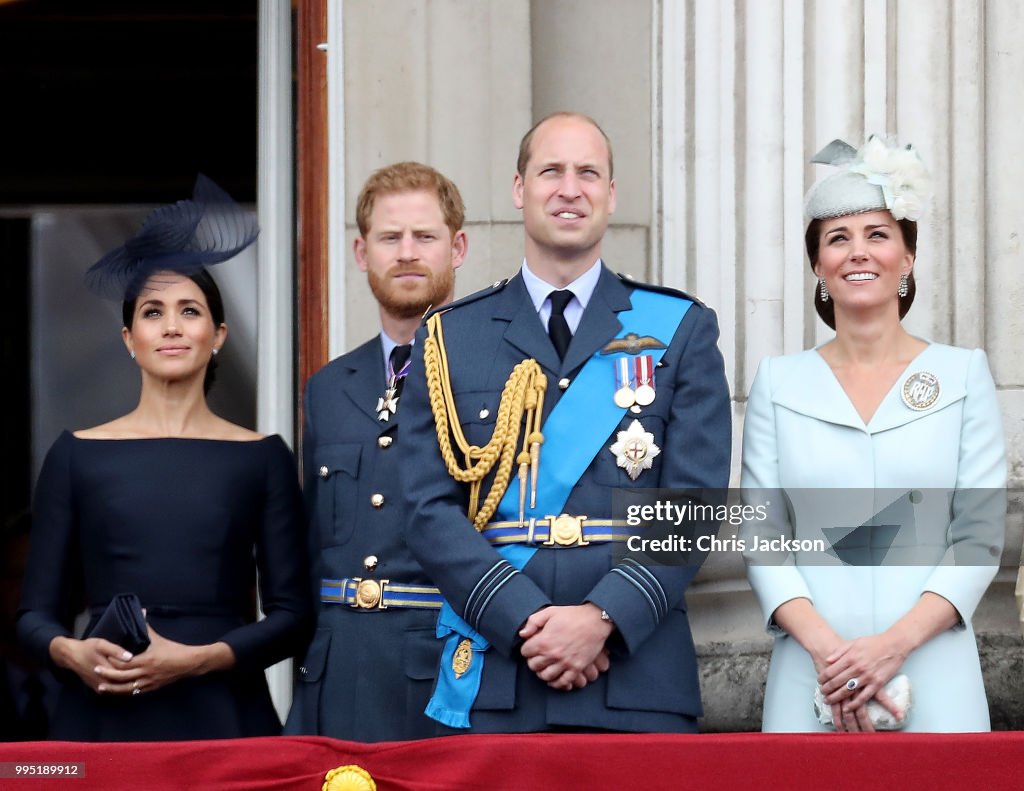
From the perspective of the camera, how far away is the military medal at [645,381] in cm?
347

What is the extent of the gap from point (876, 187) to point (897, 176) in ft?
0.14

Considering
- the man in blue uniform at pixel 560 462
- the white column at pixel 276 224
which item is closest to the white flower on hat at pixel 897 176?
the man in blue uniform at pixel 560 462

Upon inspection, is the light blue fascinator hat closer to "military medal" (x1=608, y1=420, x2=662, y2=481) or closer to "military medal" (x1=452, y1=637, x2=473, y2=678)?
"military medal" (x1=608, y1=420, x2=662, y2=481)

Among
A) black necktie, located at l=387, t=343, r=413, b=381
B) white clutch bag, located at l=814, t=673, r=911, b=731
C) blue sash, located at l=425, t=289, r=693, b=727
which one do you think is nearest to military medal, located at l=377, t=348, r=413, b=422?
black necktie, located at l=387, t=343, r=413, b=381

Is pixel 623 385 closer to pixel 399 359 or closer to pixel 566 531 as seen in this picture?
pixel 566 531

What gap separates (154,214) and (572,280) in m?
0.96

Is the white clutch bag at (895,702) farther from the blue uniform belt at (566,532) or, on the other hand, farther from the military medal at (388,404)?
the military medal at (388,404)

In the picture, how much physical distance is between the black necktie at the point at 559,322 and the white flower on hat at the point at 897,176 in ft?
1.97

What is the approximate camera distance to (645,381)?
3.49 meters

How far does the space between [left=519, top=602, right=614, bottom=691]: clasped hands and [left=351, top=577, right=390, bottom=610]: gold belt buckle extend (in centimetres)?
64

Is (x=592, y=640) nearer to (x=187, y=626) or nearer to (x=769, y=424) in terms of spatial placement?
(x=769, y=424)

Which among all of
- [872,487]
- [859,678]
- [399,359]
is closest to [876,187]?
[872,487]

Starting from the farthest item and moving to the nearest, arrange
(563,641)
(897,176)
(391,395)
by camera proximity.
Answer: (391,395), (897,176), (563,641)

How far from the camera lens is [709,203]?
4793 millimetres
